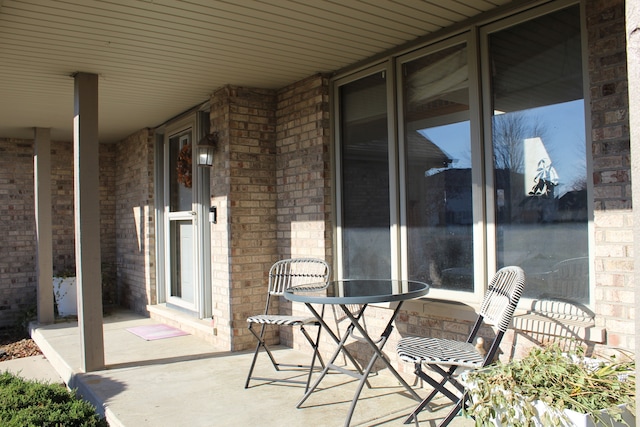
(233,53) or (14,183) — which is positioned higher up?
(233,53)

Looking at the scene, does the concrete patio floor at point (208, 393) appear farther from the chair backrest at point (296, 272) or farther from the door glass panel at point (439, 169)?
the door glass panel at point (439, 169)

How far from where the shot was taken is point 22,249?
24.6ft

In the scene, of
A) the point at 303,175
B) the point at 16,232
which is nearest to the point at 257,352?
the point at 303,175

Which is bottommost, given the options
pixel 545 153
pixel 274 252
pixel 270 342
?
pixel 270 342

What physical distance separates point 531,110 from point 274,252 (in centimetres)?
284

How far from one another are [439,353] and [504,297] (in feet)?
1.49

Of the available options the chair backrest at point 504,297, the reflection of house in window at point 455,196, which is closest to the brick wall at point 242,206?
the reflection of house in window at point 455,196

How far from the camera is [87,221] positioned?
4.34 meters

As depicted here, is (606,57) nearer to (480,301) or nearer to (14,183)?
(480,301)

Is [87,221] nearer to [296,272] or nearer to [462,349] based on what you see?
[296,272]

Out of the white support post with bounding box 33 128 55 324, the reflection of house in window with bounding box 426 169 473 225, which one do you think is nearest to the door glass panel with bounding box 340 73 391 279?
the reflection of house in window with bounding box 426 169 473 225

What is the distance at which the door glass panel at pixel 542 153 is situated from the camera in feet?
9.62

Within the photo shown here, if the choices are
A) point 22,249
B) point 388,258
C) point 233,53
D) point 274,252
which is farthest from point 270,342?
point 22,249

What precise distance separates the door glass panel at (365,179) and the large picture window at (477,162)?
0.01 meters
